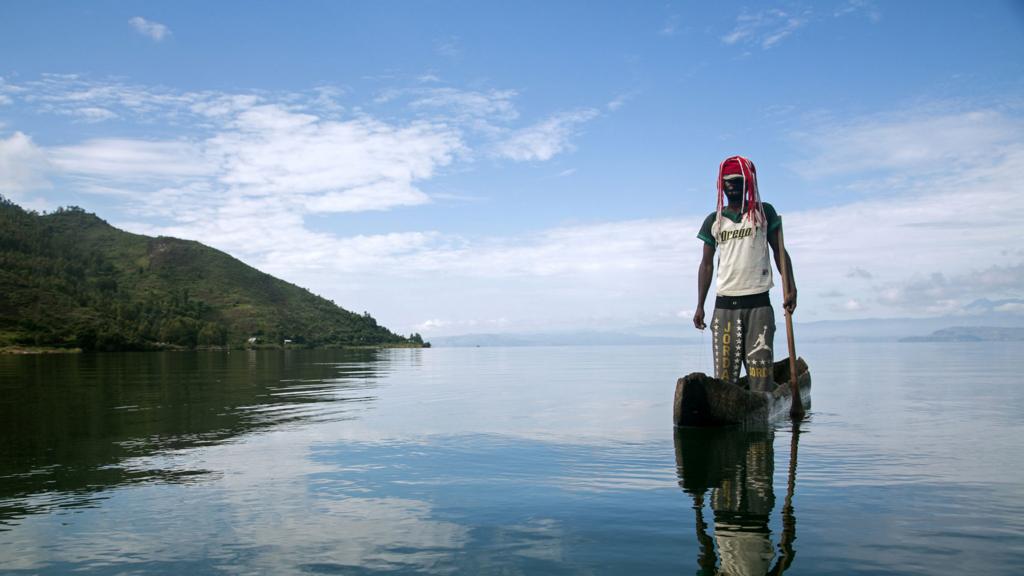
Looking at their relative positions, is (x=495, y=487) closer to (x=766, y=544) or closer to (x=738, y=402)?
(x=766, y=544)

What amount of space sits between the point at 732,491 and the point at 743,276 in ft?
22.3

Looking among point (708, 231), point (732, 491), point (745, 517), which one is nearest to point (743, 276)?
point (708, 231)

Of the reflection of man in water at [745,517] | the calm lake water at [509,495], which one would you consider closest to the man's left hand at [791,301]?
the calm lake water at [509,495]

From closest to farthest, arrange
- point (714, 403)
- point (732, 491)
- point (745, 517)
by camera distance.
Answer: point (745, 517), point (732, 491), point (714, 403)

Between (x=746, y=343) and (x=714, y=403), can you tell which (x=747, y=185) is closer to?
(x=746, y=343)

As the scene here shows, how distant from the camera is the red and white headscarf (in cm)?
1395

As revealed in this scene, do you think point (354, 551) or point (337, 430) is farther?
point (337, 430)

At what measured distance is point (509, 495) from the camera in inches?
328

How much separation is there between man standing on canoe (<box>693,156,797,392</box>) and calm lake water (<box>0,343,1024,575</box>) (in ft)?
5.26

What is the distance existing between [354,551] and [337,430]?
904cm

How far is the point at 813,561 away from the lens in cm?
560

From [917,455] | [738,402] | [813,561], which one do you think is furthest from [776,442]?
[813,561]

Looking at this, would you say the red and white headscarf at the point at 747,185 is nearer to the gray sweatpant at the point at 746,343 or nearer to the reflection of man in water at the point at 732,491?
the gray sweatpant at the point at 746,343

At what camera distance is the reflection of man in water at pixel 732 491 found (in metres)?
5.66
